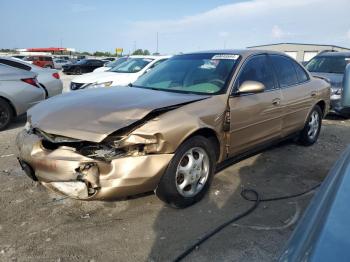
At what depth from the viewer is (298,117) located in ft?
17.1

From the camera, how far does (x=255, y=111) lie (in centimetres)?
414

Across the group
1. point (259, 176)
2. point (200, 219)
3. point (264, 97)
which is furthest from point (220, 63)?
point (200, 219)

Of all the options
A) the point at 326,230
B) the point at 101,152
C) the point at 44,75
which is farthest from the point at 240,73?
the point at 44,75

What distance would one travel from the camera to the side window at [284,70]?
4820mm

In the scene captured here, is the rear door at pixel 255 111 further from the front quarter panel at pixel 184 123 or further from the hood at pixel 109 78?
the hood at pixel 109 78

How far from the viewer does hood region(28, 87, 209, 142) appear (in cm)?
295

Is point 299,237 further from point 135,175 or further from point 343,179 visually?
point 135,175

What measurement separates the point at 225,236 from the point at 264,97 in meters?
2.01

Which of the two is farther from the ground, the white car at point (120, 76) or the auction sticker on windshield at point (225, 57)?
the auction sticker on windshield at point (225, 57)

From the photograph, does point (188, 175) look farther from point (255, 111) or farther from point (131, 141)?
point (255, 111)

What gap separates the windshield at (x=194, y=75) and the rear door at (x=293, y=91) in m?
0.99

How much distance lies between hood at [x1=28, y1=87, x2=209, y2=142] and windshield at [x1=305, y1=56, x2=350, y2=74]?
7.04 meters

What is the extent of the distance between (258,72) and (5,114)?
5.15 m

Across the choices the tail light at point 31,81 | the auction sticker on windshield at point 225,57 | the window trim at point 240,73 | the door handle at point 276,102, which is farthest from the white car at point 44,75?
the door handle at point 276,102
